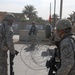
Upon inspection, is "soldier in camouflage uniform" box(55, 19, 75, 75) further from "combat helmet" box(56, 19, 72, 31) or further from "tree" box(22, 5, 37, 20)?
"tree" box(22, 5, 37, 20)

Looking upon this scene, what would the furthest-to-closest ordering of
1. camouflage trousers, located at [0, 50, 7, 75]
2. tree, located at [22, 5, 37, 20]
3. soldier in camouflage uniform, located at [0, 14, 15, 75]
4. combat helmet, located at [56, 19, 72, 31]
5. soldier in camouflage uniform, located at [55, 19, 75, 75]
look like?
tree, located at [22, 5, 37, 20], camouflage trousers, located at [0, 50, 7, 75], soldier in camouflage uniform, located at [0, 14, 15, 75], combat helmet, located at [56, 19, 72, 31], soldier in camouflage uniform, located at [55, 19, 75, 75]

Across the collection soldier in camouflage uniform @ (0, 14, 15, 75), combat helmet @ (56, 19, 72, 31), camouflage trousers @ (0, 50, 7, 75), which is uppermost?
Result: combat helmet @ (56, 19, 72, 31)

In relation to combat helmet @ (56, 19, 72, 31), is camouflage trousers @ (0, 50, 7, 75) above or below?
below

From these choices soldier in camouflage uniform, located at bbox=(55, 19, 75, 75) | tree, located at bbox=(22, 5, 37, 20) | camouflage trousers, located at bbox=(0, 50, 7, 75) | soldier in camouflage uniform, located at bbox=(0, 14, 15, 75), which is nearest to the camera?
soldier in camouflage uniform, located at bbox=(55, 19, 75, 75)

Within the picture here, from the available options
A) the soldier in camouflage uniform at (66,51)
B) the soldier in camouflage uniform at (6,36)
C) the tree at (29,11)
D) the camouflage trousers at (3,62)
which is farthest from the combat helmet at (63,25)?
the tree at (29,11)

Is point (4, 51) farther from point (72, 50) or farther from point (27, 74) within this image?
point (72, 50)

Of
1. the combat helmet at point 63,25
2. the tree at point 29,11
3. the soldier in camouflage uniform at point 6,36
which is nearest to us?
the combat helmet at point 63,25

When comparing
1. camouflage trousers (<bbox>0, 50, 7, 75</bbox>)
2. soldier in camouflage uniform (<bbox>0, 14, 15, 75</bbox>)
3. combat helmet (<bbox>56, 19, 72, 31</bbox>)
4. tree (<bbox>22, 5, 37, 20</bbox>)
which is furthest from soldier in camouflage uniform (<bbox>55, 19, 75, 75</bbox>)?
tree (<bbox>22, 5, 37, 20</bbox>)

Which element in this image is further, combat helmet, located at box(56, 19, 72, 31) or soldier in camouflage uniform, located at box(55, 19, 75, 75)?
combat helmet, located at box(56, 19, 72, 31)

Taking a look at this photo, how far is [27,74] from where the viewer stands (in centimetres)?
859

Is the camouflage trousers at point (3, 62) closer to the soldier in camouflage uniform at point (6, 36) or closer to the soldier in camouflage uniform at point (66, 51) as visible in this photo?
the soldier in camouflage uniform at point (6, 36)

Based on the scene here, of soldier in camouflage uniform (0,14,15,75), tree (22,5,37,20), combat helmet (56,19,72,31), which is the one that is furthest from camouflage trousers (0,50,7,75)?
tree (22,5,37,20)

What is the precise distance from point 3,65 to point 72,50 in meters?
3.79

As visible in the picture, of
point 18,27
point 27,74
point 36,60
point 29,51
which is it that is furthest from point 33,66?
point 18,27
